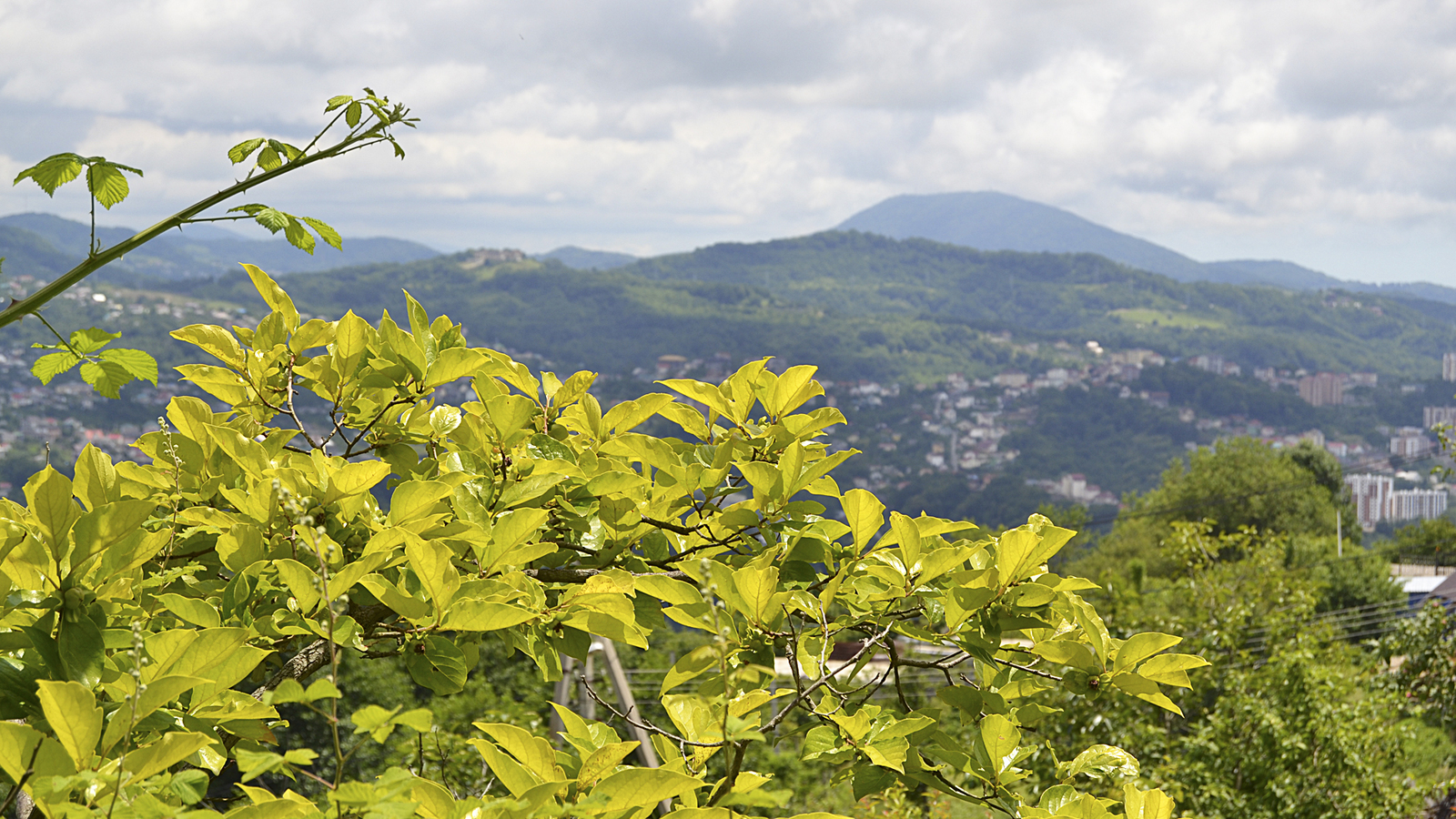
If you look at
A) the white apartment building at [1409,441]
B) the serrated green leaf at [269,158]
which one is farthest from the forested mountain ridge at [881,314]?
the serrated green leaf at [269,158]

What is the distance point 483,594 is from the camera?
0.98m

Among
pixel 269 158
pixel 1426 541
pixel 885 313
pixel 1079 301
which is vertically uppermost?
pixel 1079 301

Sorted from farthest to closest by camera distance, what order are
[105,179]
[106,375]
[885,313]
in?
1. [885,313]
2. [106,375]
3. [105,179]

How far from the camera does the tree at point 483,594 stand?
2.66 ft

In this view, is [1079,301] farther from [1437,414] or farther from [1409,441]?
[1437,414]

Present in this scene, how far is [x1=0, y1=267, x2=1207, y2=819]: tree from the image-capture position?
811 mm

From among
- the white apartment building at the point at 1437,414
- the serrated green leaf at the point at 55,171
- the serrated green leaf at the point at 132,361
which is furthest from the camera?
the white apartment building at the point at 1437,414

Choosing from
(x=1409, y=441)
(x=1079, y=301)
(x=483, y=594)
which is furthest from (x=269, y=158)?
(x=1079, y=301)

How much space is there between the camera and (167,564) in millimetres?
1300

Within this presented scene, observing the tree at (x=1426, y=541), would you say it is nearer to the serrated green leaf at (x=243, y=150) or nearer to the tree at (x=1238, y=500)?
the tree at (x=1238, y=500)

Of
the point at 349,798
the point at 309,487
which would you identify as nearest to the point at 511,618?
the point at 349,798

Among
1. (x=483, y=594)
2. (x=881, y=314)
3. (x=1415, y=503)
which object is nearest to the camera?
(x=483, y=594)

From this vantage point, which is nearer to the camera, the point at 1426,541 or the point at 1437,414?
the point at 1426,541

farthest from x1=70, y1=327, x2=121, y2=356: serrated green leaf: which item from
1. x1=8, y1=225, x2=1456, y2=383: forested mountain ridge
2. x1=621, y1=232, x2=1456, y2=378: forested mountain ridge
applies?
x1=621, y1=232, x2=1456, y2=378: forested mountain ridge
